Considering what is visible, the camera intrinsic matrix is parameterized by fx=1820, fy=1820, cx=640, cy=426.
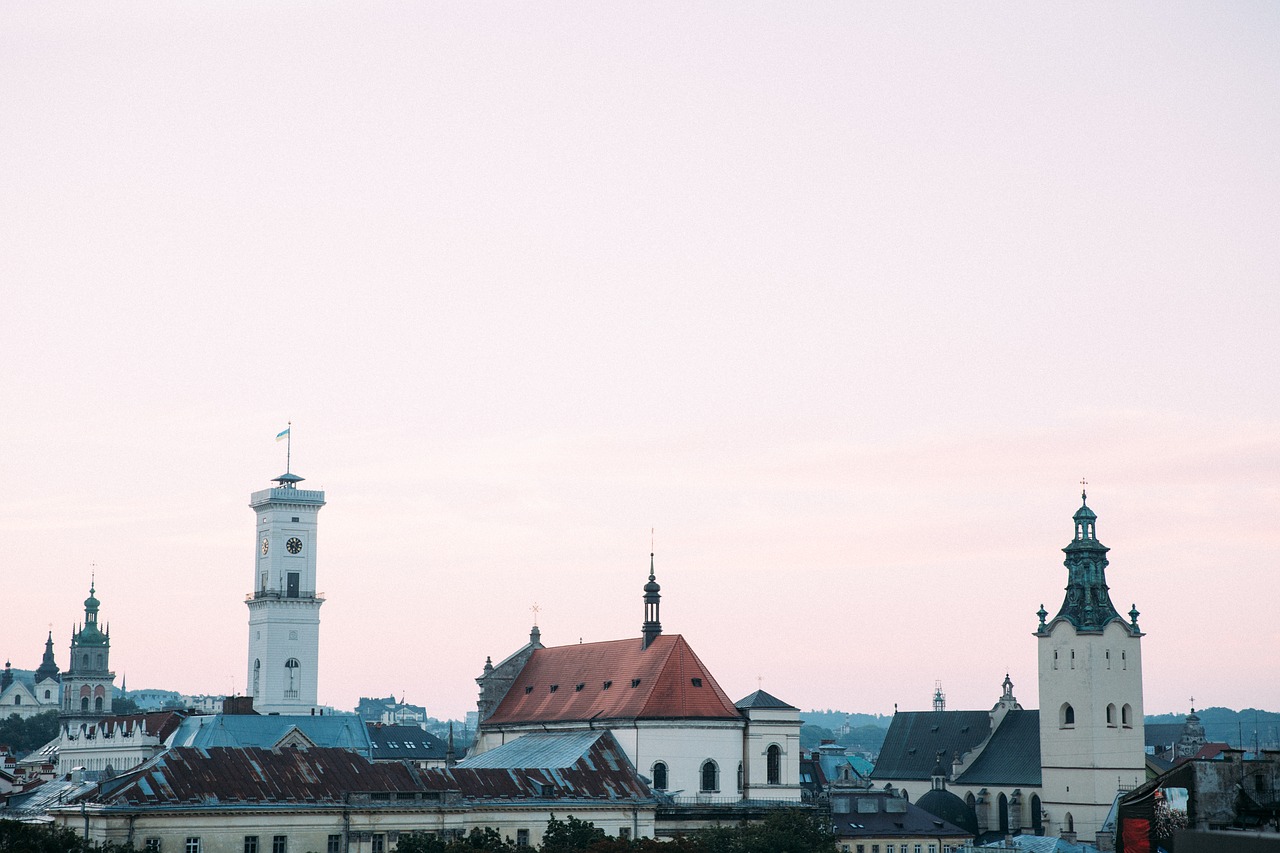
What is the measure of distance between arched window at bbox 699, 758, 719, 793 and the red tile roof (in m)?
2.93

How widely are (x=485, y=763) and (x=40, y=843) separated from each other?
1795 inches

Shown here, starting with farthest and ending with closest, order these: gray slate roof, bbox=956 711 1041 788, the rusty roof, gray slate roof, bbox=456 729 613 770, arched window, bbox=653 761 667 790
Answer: gray slate roof, bbox=956 711 1041 788
gray slate roof, bbox=456 729 613 770
arched window, bbox=653 761 667 790
the rusty roof

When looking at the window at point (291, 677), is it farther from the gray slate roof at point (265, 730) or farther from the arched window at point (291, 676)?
the gray slate roof at point (265, 730)

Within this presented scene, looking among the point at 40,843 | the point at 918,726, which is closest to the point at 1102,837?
the point at 918,726

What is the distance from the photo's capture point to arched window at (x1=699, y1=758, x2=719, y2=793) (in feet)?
366

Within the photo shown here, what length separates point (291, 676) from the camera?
16438 centimetres

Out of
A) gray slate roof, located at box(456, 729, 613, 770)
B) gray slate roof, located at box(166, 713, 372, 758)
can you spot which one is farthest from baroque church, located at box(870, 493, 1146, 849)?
gray slate roof, located at box(166, 713, 372, 758)

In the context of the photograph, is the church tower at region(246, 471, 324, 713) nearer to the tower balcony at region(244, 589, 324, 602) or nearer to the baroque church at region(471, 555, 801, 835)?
the tower balcony at region(244, 589, 324, 602)

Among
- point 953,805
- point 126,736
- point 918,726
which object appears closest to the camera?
point 953,805

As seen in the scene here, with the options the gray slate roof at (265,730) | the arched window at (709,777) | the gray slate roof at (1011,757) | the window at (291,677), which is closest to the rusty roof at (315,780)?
the arched window at (709,777)

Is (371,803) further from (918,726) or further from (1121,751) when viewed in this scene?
(918,726)

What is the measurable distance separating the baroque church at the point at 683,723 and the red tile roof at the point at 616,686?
0.09 metres

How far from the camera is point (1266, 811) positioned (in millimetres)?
46125

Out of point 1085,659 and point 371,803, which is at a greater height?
point 1085,659
